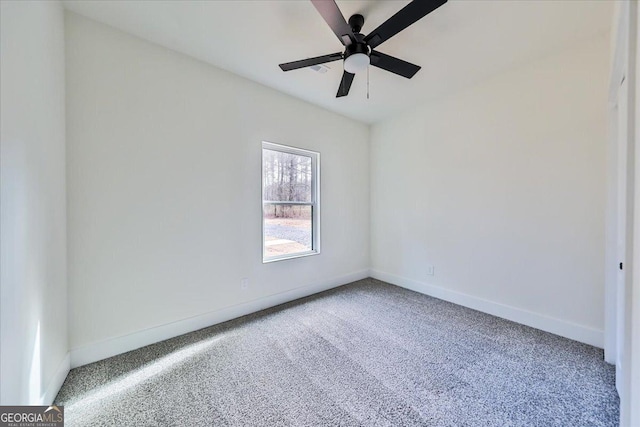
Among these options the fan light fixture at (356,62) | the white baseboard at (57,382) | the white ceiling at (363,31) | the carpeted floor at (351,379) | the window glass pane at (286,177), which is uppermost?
the white ceiling at (363,31)

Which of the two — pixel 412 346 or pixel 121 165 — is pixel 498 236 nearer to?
pixel 412 346

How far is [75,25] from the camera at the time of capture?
1814mm

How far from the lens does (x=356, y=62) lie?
6.11ft

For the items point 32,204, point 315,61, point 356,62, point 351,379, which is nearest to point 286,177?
point 315,61

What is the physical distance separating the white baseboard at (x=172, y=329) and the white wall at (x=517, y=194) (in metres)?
1.84

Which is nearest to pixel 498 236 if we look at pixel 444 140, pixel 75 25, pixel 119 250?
pixel 444 140

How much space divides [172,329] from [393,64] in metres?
3.12

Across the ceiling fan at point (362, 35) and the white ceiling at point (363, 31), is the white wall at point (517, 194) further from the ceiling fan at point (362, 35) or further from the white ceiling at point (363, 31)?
the ceiling fan at point (362, 35)

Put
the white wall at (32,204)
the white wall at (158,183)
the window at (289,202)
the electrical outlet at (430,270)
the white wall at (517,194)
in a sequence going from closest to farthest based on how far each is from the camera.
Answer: the white wall at (32,204)
the white wall at (158,183)
the white wall at (517,194)
the window at (289,202)
the electrical outlet at (430,270)

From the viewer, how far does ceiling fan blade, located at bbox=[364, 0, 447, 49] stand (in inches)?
54.3

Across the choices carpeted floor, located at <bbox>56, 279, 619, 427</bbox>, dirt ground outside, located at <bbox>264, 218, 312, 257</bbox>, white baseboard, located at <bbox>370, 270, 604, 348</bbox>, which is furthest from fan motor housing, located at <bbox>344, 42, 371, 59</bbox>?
white baseboard, located at <bbox>370, 270, 604, 348</bbox>

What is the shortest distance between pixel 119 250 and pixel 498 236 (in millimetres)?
3758

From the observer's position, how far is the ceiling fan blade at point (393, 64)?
1.90 metres

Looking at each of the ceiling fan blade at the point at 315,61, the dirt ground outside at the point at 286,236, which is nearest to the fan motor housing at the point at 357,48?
the ceiling fan blade at the point at 315,61
